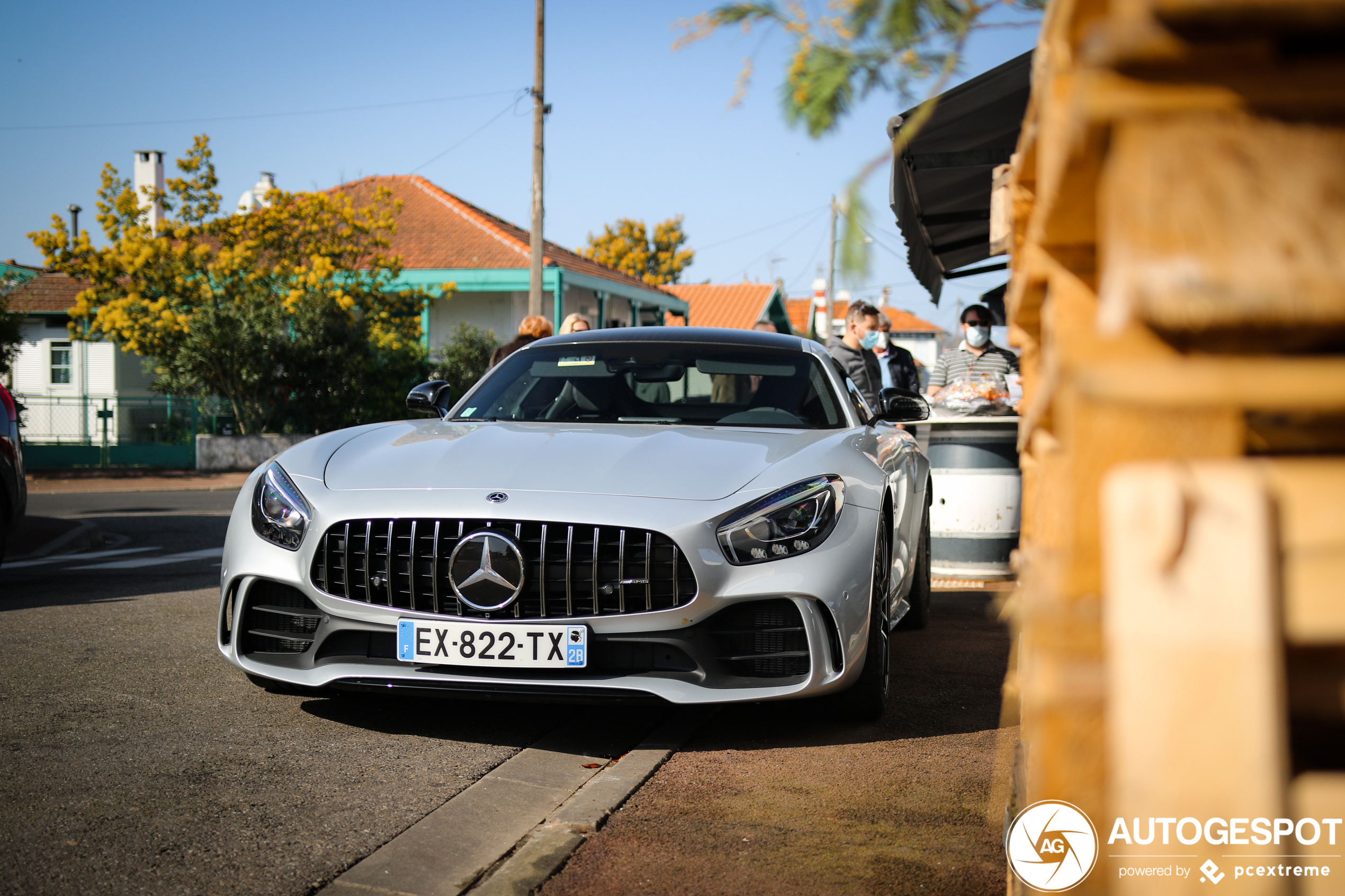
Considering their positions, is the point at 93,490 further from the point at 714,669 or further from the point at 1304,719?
the point at 1304,719

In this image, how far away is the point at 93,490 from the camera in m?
16.5

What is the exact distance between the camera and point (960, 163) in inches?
279

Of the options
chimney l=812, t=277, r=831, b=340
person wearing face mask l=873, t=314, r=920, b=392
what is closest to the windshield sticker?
person wearing face mask l=873, t=314, r=920, b=392

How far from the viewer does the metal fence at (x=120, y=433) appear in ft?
66.3

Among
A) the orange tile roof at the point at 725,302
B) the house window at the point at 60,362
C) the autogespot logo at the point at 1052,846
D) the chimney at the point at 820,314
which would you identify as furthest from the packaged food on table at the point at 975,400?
the orange tile roof at the point at 725,302

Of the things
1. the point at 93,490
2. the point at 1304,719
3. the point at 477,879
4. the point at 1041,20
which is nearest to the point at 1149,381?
the point at 1304,719

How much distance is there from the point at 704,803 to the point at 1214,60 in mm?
2622

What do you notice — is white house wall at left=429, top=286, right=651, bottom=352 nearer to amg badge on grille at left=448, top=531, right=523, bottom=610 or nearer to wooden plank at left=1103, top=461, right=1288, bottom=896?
amg badge on grille at left=448, top=531, right=523, bottom=610

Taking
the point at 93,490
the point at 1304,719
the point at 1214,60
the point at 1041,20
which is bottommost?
the point at 93,490

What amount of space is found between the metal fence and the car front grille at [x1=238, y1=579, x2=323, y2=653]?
17.8m

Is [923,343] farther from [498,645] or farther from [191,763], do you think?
[191,763]

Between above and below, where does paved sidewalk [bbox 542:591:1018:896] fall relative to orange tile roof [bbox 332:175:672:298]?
below

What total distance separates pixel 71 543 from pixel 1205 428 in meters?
9.88

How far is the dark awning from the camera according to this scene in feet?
18.6
